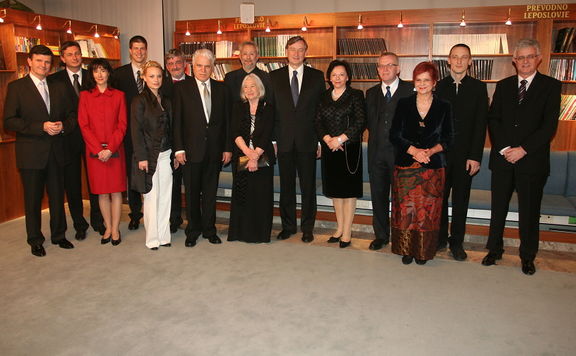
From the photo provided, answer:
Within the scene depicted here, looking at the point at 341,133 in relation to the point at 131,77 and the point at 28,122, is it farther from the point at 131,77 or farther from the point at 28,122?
the point at 28,122

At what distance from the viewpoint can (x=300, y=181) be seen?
15.3 ft

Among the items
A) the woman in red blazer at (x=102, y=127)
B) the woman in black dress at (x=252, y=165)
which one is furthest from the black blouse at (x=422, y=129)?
the woman in red blazer at (x=102, y=127)

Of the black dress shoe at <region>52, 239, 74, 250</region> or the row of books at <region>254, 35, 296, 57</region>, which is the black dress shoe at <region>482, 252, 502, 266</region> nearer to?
the black dress shoe at <region>52, 239, 74, 250</region>

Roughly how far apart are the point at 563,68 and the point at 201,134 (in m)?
5.17

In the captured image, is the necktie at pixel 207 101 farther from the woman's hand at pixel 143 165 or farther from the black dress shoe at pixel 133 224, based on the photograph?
the black dress shoe at pixel 133 224

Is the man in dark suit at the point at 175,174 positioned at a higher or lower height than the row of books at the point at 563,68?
lower

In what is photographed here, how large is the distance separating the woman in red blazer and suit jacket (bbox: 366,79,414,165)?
2.26 meters

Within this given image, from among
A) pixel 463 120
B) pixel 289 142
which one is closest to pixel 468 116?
pixel 463 120

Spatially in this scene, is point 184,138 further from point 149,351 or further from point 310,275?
point 149,351

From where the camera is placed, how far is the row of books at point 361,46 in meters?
7.22

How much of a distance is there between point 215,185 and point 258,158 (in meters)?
0.49

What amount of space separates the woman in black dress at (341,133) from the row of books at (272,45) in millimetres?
3500

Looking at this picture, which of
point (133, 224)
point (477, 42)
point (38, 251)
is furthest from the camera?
point (477, 42)

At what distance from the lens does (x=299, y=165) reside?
15.1 feet
